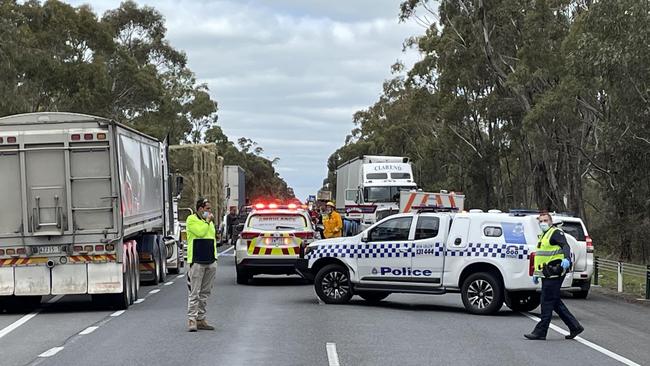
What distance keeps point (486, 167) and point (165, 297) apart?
148 ft

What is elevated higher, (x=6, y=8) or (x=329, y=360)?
(x=6, y=8)

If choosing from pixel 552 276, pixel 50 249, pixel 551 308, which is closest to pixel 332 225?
pixel 50 249

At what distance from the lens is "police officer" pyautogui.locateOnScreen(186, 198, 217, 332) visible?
13.7 meters

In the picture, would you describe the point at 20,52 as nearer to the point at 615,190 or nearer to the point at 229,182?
the point at 229,182

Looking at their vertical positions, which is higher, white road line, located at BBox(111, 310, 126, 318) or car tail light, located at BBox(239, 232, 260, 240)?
car tail light, located at BBox(239, 232, 260, 240)

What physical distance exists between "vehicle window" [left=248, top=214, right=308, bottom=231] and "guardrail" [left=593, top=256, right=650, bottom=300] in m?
7.61

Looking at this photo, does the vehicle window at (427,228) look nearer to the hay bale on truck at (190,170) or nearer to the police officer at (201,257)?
the police officer at (201,257)

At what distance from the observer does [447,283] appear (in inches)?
649

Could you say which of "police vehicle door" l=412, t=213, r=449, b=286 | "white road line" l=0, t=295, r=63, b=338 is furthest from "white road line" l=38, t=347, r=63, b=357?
"police vehicle door" l=412, t=213, r=449, b=286

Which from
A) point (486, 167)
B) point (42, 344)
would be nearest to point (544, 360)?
point (42, 344)

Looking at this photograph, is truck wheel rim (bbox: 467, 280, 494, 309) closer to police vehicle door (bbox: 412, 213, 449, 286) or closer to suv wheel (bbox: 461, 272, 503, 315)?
suv wheel (bbox: 461, 272, 503, 315)

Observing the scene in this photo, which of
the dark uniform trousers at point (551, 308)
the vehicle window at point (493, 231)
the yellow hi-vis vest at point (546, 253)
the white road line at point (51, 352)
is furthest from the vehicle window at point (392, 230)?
the white road line at point (51, 352)

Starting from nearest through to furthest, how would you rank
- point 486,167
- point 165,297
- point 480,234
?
point 480,234, point 165,297, point 486,167

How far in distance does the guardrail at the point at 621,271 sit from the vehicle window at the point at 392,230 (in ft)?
22.4
